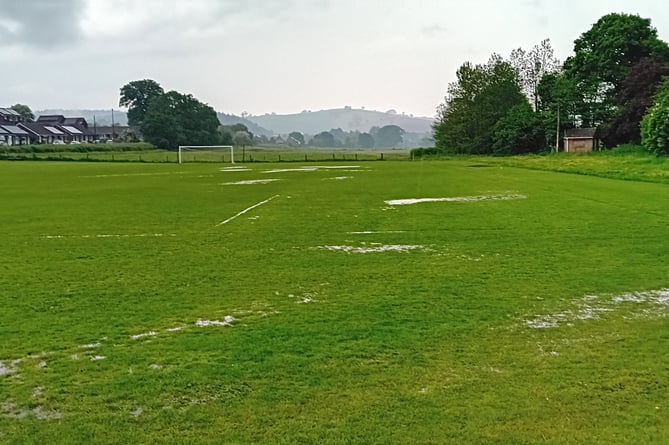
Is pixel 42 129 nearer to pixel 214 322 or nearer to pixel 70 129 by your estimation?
pixel 70 129

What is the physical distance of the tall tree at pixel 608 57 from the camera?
5991 centimetres

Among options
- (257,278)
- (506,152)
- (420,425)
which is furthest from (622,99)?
(420,425)

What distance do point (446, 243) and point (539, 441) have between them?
793cm

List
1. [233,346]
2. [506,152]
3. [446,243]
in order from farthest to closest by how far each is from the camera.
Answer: [506,152] → [446,243] → [233,346]

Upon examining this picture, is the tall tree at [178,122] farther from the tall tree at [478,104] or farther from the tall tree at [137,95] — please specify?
the tall tree at [478,104]

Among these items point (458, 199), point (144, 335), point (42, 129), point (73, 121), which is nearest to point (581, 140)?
point (458, 199)

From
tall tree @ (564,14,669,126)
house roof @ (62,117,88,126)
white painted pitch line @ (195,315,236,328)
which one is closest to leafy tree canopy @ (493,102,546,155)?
tall tree @ (564,14,669,126)

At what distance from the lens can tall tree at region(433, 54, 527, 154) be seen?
72.4m

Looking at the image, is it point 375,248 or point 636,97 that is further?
point 636,97

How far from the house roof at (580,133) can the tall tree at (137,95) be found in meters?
99.0

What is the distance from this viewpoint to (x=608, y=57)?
6084cm

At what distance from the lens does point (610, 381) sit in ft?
15.6

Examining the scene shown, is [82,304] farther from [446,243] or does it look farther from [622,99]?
[622,99]

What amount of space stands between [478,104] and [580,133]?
549 inches
